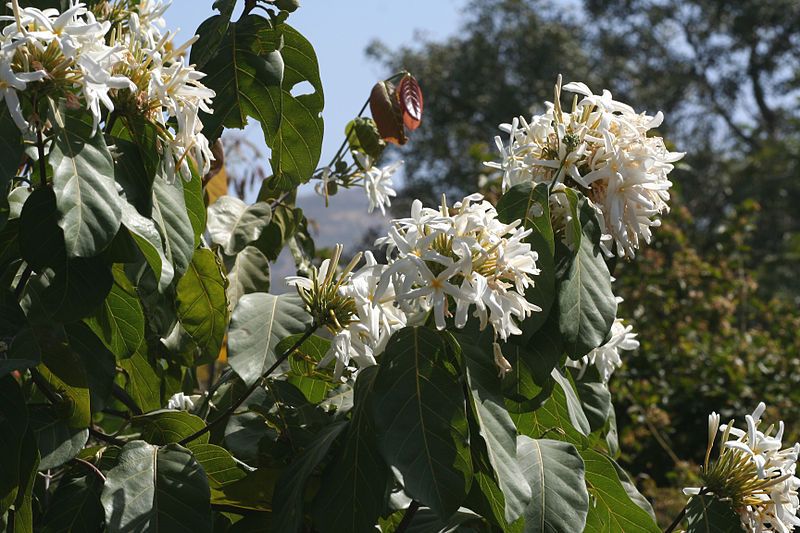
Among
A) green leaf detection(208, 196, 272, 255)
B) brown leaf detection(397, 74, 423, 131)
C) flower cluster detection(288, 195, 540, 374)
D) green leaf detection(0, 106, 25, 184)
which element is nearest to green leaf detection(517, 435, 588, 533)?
flower cluster detection(288, 195, 540, 374)

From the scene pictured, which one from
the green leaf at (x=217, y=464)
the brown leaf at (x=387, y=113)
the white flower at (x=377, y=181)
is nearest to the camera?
the green leaf at (x=217, y=464)

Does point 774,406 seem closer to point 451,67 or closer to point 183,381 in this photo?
point 183,381

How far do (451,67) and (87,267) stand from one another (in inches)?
619

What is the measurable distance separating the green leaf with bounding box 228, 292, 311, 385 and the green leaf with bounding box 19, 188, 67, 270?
0.91 ft

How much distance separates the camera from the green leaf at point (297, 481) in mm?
1266

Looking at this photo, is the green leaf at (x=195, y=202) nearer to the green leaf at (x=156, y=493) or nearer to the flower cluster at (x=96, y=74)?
the flower cluster at (x=96, y=74)

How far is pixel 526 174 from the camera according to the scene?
156 centimetres

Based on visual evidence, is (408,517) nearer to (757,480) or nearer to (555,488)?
(555,488)

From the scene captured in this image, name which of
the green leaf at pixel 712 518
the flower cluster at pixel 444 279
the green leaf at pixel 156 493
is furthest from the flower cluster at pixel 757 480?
the green leaf at pixel 156 493

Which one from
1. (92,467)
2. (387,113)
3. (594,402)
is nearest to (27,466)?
(92,467)

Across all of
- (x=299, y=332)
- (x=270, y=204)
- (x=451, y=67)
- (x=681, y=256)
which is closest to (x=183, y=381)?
(x=270, y=204)

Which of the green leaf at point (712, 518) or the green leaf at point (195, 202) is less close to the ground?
the green leaf at point (195, 202)

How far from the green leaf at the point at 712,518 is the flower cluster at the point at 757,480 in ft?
0.05

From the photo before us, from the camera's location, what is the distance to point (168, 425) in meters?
1.52
